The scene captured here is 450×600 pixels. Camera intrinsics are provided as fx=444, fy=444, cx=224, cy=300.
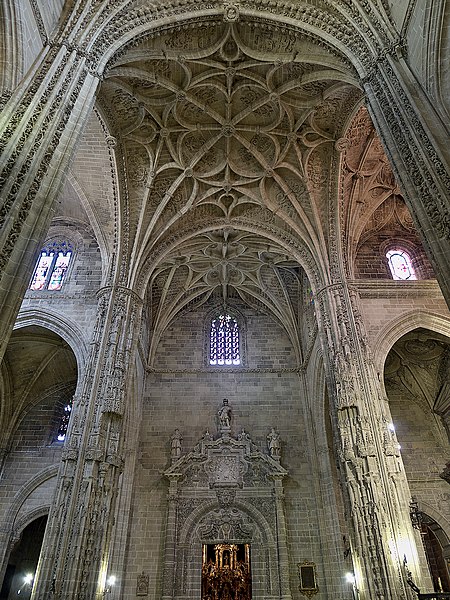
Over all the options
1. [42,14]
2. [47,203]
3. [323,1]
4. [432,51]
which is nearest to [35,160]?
[47,203]

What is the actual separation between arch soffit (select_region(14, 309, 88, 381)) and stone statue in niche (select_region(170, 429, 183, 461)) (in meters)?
6.90

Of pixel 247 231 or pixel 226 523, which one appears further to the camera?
pixel 247 231

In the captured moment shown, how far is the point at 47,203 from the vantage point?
318 inches

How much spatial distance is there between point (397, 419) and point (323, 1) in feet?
54.3

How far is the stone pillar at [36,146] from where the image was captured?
7.11 m

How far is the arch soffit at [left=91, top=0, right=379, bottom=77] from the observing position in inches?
433

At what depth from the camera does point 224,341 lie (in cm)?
2403

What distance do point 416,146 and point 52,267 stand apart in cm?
1529

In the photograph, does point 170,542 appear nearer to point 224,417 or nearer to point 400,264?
point 224,417

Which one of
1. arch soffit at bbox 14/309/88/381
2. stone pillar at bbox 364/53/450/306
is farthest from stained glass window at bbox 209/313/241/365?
stone pillar at bbox 364/53/450/306

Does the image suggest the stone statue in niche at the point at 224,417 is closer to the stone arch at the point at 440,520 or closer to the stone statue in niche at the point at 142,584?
the stone statue in niche at the point at 142,584

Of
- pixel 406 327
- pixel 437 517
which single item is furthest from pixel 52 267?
pixel 437 517

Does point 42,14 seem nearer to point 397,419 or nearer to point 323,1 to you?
point 323,1

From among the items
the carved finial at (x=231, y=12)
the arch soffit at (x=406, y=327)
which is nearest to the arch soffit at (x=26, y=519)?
the arch soffit at (x=406, y=327)
